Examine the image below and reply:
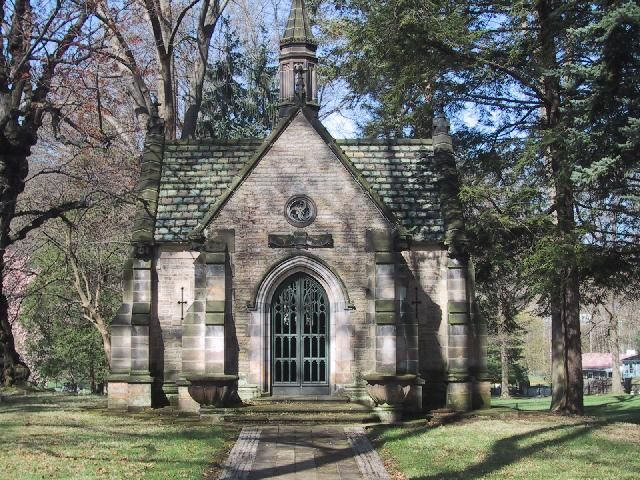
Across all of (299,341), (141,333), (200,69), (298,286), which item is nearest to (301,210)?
(298,286)

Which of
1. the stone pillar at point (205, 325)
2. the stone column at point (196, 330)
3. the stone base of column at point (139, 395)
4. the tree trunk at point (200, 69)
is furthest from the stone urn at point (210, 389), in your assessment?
the tree trunk at point (200, 69)

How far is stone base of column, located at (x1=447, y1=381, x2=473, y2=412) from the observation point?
61.7ft

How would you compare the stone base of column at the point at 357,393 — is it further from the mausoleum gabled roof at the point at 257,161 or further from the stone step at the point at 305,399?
the mausoleum gabled roof at the point at 257,161

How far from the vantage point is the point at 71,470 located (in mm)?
11125

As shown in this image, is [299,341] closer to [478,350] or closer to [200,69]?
[478,350]

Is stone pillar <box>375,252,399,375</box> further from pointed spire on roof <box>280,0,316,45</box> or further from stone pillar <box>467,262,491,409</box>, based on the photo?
pointed spire on roof <box>280,0,316,45</box>

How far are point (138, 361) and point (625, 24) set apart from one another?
39.6ft

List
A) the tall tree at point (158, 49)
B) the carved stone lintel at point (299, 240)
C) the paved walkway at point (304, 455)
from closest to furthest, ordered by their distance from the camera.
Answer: the paved walkway at point (304, 455), the carved stone lintel at point (299, 240), the tall tree at point (158, 49)

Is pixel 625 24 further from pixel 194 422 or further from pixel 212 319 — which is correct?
pixel 194 422

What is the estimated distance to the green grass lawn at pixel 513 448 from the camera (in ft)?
38.4

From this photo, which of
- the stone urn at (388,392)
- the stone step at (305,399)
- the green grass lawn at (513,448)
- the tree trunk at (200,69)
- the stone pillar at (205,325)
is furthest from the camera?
the tree trunk at (200,69)

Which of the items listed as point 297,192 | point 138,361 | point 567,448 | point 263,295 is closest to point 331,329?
point 263,295

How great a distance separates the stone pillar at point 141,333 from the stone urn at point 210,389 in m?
1.73

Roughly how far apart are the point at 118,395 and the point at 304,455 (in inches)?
288
